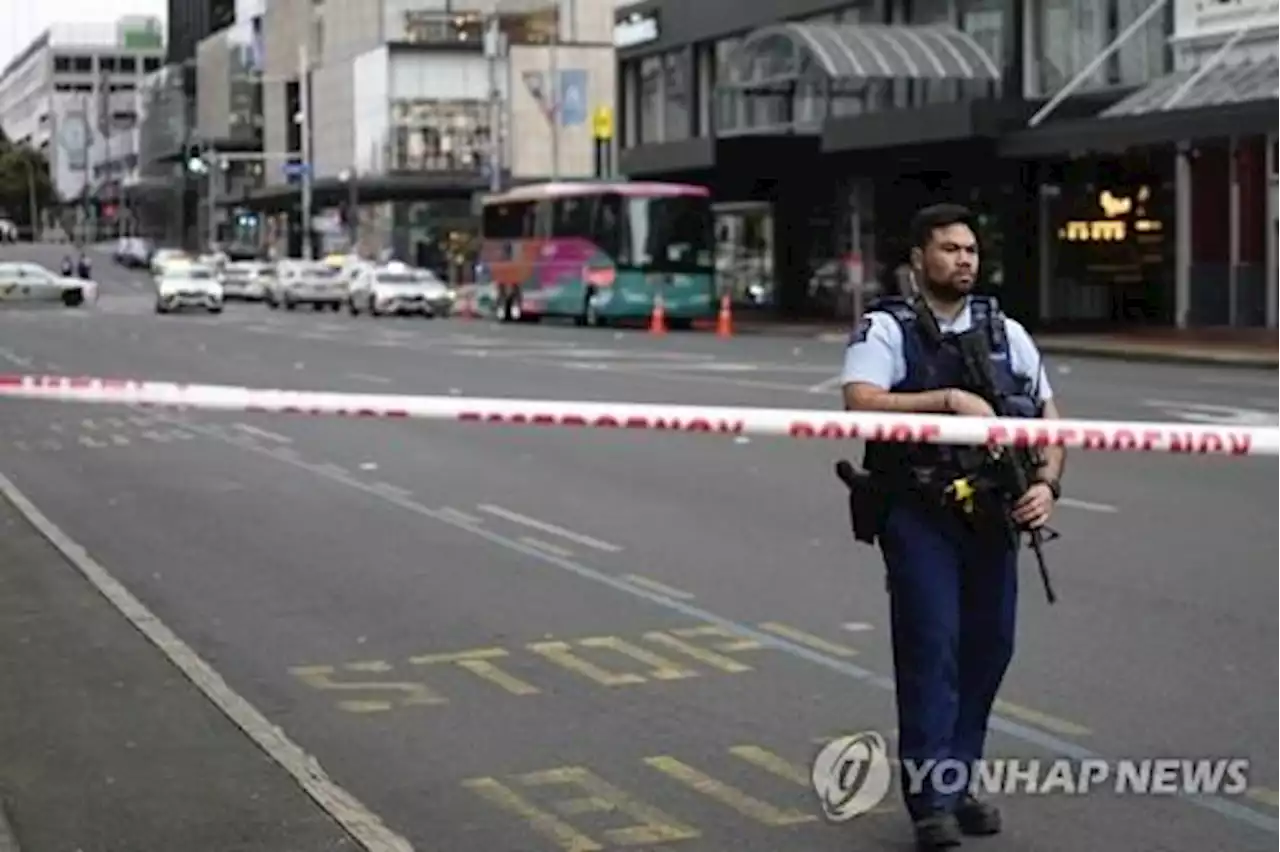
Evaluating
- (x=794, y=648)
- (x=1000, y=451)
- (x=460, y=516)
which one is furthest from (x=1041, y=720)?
(x=460, y=516)

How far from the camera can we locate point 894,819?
695 centimetres

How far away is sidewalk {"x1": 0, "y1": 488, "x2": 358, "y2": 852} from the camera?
696 cm

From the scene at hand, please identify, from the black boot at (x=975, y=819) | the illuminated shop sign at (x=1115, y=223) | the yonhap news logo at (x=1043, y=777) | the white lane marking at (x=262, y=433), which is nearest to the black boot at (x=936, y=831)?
the black boot at (x=975, y=819)

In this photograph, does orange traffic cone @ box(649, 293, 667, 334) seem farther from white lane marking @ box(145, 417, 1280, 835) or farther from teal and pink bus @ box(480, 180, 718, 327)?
white lane marking @ box(145, 417, 1280, 835)

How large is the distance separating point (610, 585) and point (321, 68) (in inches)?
4166

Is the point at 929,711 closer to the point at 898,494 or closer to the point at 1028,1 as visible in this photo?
the point at 898,494

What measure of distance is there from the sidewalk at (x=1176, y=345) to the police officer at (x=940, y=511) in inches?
1000

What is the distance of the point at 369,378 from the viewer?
2855 cm

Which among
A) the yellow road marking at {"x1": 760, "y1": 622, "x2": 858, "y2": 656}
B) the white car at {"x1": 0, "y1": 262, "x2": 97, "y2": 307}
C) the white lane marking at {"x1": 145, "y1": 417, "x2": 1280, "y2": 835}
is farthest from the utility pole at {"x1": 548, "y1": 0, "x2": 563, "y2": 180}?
the yellow road marking at {"x1": 760, "y1": 622, "x2": 858, "y2": 656}

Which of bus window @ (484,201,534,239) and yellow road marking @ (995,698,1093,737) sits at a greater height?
bus window @ (484,201,534,239)

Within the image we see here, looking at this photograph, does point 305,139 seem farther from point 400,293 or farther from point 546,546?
point 546,546

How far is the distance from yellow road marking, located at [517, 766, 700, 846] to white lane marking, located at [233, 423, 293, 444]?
13.2m

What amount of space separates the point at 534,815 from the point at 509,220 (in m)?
51.9

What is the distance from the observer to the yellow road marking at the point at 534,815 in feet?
22.1
